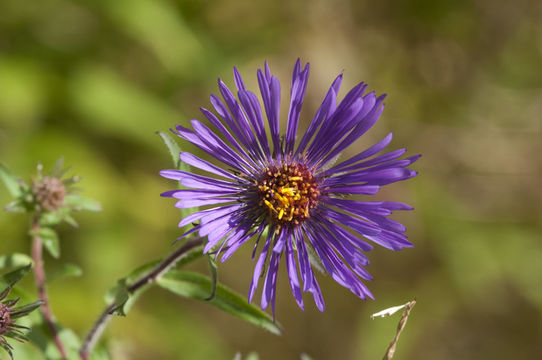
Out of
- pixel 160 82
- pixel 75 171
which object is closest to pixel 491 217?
pixel 160 82

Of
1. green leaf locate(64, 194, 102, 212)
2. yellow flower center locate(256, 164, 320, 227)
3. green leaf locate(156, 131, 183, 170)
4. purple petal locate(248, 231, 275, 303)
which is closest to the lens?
purple petal locate(248, 231, 275, 303)

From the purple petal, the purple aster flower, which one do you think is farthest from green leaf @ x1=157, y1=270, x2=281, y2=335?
the purple petal

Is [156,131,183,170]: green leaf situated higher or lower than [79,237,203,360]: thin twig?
higher

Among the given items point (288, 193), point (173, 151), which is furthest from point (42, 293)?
point (288, 193)

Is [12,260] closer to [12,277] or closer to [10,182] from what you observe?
[12,277]

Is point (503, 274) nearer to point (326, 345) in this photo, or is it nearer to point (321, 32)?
point (326, 345)

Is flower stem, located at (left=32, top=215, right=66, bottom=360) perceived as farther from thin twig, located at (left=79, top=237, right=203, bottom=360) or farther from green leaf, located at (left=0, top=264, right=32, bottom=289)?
green leaf, located at (left=0, top=264, right=32, bottom=289)

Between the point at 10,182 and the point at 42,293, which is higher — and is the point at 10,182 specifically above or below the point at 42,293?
above
